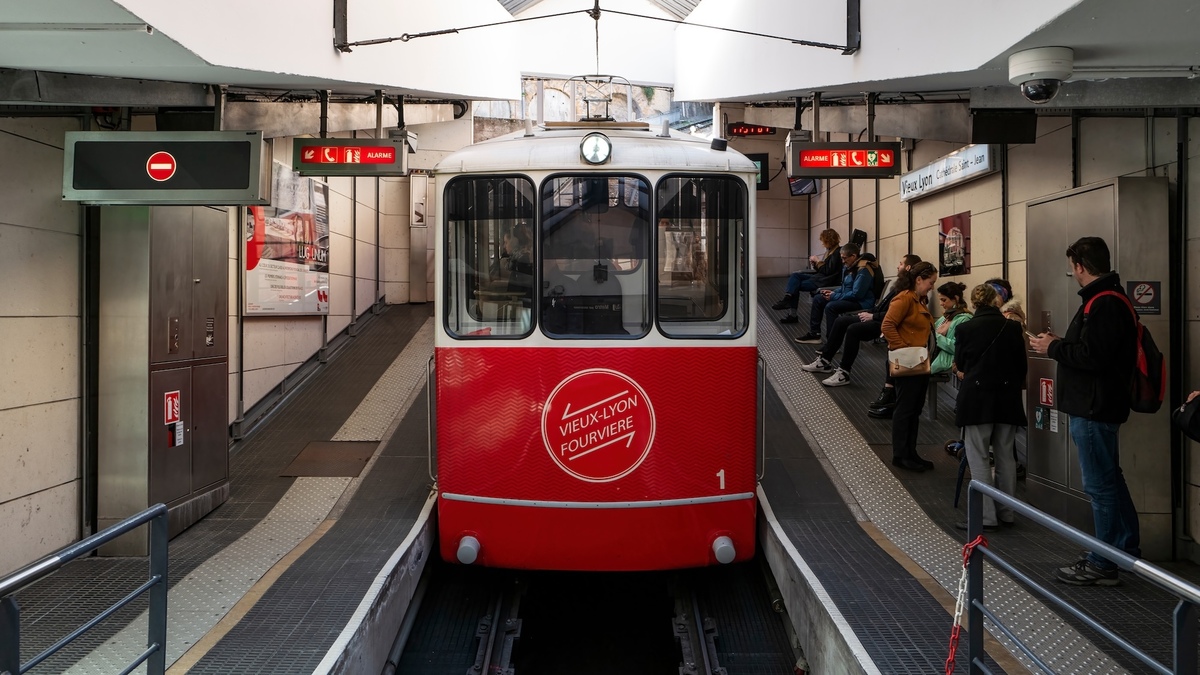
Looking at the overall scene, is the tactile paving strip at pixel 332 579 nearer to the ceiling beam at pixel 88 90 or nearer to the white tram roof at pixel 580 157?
the white tram roof at pixel 580 157

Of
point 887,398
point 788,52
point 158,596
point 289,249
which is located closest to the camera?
point 158,596

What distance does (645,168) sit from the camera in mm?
4707

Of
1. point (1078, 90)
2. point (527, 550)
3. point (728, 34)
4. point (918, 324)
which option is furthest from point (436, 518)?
point (728, 34)

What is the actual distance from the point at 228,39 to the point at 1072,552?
19.5 ft

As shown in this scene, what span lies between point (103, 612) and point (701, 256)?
10.9ft

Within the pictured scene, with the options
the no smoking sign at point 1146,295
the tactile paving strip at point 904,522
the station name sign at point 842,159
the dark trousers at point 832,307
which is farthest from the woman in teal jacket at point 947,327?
the dark trousers at point 832,307

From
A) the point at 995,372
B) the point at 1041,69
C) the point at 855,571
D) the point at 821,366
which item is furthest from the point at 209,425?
the point at 821,366

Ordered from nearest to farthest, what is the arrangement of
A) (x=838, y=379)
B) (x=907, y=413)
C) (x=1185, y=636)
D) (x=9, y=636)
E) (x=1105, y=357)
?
(x=1185, y=636) < (x=9, y=636) < (x=1105, y=357) < (x=907, y=413) < (x=838, y=379)

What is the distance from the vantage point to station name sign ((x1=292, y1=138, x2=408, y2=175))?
7598 millimetres

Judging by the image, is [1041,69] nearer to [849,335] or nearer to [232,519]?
[849,335]

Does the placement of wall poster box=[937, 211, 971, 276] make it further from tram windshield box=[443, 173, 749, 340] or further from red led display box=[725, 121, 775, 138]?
red led display box=[725, 121, 775, 138]

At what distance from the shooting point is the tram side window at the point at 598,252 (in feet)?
15.5

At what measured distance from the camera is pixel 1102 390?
437cm

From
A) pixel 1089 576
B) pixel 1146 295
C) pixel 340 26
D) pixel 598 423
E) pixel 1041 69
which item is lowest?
pixel 1089 576
